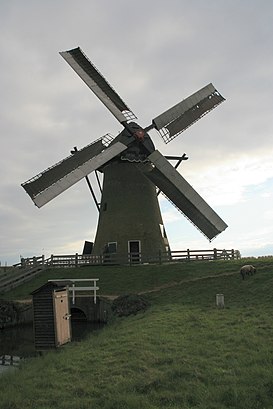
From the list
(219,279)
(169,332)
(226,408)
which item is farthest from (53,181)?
(226,408)

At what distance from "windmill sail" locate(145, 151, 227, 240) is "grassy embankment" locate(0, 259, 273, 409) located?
10146 millimetres

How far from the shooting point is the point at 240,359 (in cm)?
908

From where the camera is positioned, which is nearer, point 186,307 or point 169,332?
point 169,332

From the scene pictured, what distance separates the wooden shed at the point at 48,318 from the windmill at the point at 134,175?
1059cm

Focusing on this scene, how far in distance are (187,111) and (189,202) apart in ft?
22.0

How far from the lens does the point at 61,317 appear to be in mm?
14664

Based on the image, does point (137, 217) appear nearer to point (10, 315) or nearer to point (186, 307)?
point (10, 315)

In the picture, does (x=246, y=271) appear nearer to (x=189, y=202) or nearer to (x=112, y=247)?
(x=189, y=202)

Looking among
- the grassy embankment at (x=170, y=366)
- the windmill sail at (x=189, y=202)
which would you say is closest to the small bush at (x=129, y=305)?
the grassy embankment at (x=170, y=366)

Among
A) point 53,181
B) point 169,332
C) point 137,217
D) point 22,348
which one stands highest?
point 53,181

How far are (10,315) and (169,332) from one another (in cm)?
1170

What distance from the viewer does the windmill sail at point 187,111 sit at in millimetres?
28056

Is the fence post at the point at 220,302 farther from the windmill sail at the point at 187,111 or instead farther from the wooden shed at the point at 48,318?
the windmill sail at the point at 187,111

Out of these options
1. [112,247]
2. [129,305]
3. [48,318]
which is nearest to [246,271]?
[129,305]
